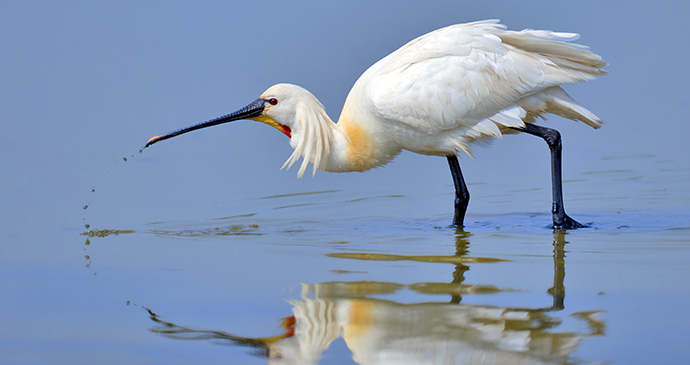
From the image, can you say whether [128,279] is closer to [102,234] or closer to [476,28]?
[102,234]

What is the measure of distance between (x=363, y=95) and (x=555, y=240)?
2.40 meters

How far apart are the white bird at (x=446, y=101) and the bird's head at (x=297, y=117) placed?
11 millimetres

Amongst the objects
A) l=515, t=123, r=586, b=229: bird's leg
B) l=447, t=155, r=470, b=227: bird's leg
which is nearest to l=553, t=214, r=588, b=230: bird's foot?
l=515, t=123, r=586, b=229: bird's leg

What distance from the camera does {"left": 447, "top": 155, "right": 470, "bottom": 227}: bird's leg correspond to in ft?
28.3

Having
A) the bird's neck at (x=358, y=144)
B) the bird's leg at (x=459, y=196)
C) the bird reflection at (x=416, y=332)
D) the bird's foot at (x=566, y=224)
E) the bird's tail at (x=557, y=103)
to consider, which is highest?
the bird's tail at (x=557, y=103)

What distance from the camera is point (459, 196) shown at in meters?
8.80

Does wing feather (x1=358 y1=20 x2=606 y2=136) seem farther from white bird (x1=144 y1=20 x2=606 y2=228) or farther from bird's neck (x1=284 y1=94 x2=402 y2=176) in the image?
bird's neck (x1=284 y1=94 x2=402 y2=176)

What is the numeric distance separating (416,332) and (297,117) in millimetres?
4457

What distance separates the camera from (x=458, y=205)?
8719 mm

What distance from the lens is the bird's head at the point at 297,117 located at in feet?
27.2

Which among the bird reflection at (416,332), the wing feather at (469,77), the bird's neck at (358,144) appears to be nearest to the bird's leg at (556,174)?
the wing feather at (469,77)

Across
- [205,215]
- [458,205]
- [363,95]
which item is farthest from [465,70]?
[205,215]

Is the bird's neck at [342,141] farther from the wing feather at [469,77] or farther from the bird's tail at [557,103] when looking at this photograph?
the bird's tail at [557,103]

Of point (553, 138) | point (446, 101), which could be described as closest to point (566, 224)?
point (553, 138)
